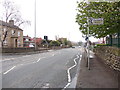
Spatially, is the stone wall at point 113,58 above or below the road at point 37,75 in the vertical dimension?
above

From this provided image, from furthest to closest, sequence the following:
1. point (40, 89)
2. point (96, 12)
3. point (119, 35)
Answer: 1. point (119, 35)
2. point (96, 12)
3. point (40, 89)

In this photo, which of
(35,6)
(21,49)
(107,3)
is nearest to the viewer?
(107,3)

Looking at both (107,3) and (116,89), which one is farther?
(107,3)

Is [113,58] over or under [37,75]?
over

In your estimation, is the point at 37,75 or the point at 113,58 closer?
the point at 37,75

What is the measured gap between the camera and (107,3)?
8.71m

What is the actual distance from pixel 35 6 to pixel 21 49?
10.4 m

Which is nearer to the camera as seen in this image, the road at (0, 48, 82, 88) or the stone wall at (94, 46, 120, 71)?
the road at (0, 48, 82, 88)

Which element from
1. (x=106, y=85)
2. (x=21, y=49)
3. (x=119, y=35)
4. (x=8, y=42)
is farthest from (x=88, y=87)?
(x=8, y=42)

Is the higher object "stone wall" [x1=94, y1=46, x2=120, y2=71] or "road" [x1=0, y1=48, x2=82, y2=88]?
"stone wall" [x1=94, y1=46, x2=120, y2=71]

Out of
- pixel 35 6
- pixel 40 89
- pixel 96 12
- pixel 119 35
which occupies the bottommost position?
pixel 40 89

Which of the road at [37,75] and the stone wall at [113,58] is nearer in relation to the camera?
the road at [37,75]

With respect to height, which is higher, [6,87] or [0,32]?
[0,32]

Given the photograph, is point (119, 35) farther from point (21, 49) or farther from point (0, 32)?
point (0, 32)
